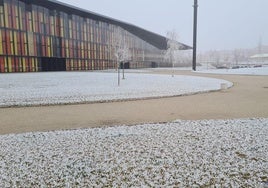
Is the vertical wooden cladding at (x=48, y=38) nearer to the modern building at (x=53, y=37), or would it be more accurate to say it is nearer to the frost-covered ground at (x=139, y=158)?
the modern building at (x=53, y=37)

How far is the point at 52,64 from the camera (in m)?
46.9

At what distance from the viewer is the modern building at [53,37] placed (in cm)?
3866

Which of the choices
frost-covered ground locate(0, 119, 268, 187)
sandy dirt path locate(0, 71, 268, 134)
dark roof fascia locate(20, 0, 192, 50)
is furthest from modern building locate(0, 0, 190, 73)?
frost-covered ground locate(0, 119, 268, 187)

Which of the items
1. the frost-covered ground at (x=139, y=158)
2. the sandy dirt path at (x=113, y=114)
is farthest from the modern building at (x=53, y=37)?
the frost-covered ground at (x=139, y=158)

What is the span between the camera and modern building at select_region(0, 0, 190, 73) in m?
38.7

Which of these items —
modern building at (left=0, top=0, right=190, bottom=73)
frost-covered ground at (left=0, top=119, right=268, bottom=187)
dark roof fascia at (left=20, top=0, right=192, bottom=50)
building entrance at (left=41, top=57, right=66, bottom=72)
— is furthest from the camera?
building entrance at (left=41, top=57, right=66, bottom=72)

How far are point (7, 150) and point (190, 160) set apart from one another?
4531mm

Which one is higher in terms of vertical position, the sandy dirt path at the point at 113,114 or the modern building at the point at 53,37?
the modern building at the point at 53,37

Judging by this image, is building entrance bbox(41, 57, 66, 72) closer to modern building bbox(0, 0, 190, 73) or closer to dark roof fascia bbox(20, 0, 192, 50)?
modern building bbox(0, 0, 190, 73)

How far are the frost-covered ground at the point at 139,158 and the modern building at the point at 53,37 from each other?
36.5m

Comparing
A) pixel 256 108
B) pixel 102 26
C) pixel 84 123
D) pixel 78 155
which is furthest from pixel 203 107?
pixel 102 26

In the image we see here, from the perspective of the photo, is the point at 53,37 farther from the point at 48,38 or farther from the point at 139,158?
the point at 139,158

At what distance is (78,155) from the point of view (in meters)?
5.48

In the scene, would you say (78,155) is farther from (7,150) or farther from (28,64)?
(28,64)
